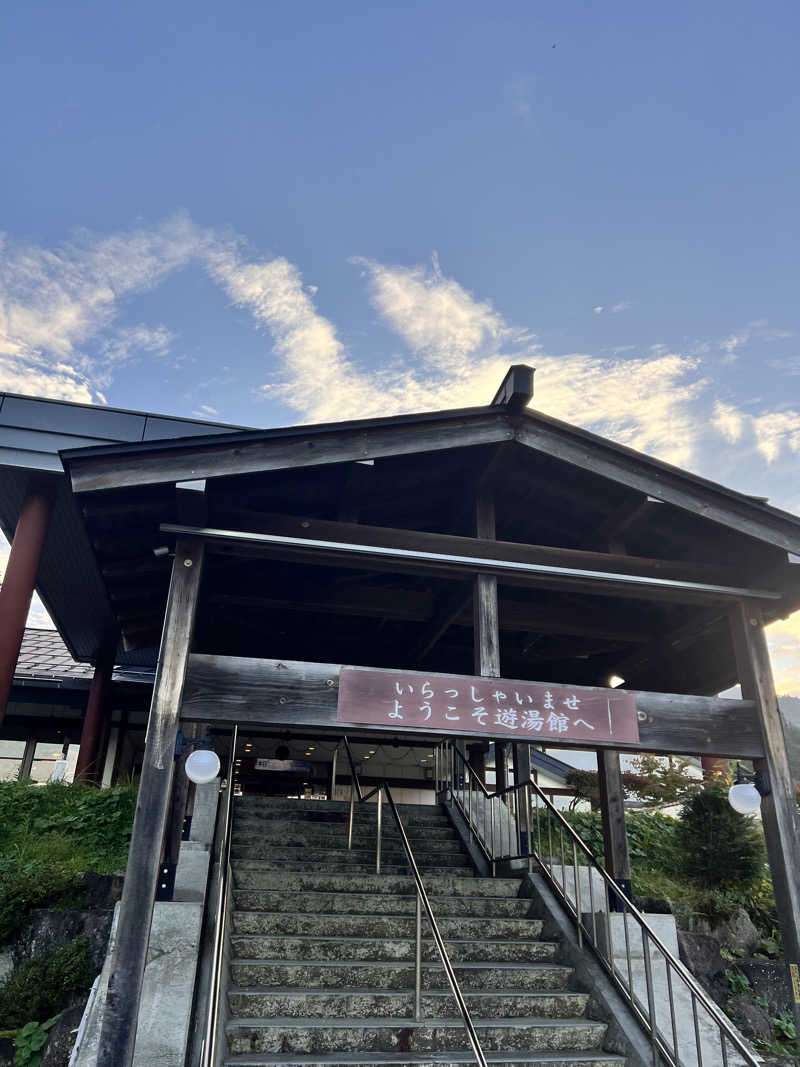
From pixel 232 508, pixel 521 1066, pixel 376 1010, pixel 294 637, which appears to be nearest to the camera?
pixel 521 1066

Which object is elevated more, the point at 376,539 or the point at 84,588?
the point at 84,588

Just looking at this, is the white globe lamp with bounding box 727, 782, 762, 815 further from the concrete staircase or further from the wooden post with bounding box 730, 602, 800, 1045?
the concrete staircase

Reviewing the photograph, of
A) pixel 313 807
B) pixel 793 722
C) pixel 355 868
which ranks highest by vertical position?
pixel 793 722

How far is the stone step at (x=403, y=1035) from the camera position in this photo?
19.0 feet

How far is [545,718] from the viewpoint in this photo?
668cm

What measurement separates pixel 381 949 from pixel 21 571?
6569 millimetres

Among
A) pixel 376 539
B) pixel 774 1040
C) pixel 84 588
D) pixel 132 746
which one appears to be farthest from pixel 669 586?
pixel 132 746

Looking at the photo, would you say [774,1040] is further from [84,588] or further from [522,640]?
[84,588]

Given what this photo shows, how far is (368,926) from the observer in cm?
753

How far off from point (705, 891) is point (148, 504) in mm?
10124

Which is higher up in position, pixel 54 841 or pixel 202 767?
pixel 202 767

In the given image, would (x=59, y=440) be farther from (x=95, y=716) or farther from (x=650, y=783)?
(x=650, y=783)

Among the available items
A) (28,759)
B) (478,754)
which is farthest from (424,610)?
(28,759)

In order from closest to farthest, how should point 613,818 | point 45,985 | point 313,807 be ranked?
1. point 45,985
2. point 613,818
3. point 313,807
